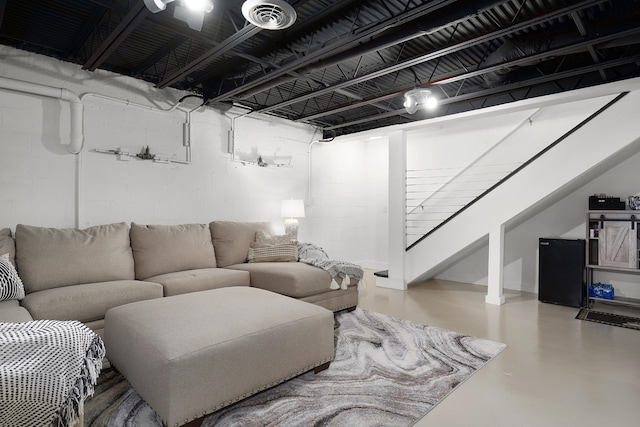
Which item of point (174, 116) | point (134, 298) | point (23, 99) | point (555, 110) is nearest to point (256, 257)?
point (134, 298)

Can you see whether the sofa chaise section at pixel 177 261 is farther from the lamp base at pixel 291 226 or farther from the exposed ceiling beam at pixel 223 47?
the exposed ceiling beam at pixel 223 47

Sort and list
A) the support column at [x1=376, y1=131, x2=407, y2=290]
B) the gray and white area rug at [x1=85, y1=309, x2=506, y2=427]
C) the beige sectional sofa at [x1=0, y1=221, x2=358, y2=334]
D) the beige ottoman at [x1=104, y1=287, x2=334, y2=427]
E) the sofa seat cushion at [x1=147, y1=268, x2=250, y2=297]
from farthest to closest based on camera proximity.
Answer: the support column at [x1=376, y1=131, x2=407, y2=290] < the sofa seat cushion at [x1=147, y1=268, x2=250, y2=297] < the beige sectional sofa at [x1=0, y1=221, x2=358, y2=334] < the gray and white area rug at [x1=85, y1=309, x2=506, y2=427] < the beige ottoman at [x1=104, y1=287, x2=334, y2=427]

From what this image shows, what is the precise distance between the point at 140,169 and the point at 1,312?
2.23m

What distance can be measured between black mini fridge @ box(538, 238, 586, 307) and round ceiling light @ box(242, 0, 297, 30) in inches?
158

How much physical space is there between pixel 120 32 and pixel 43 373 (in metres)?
2.60

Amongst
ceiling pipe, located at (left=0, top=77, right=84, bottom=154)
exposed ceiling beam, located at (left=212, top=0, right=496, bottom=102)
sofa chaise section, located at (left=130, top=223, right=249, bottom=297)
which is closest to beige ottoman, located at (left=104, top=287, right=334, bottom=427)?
sofa chaise section, located at (left=130, top=223, right=249, bottom=297)

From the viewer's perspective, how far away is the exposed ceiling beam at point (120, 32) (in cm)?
240

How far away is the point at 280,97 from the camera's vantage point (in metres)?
5.02

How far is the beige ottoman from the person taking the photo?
1694 millimetres

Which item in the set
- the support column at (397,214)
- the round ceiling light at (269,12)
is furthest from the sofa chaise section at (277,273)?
the round ceiling light at (269,12)

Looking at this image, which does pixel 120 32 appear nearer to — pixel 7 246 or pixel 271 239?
pixel 7 246

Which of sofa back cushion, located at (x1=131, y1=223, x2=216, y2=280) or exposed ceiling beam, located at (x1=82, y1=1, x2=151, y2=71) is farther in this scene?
sofa back cushion, located at (x1=131, y1=223, x2=216, y2=280)

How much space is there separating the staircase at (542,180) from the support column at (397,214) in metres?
0.14

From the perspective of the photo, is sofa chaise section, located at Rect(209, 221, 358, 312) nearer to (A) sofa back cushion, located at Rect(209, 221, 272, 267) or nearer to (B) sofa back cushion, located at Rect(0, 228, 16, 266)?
(A) sofa back cushion, located at Rect(209, 221, 272, 267)
